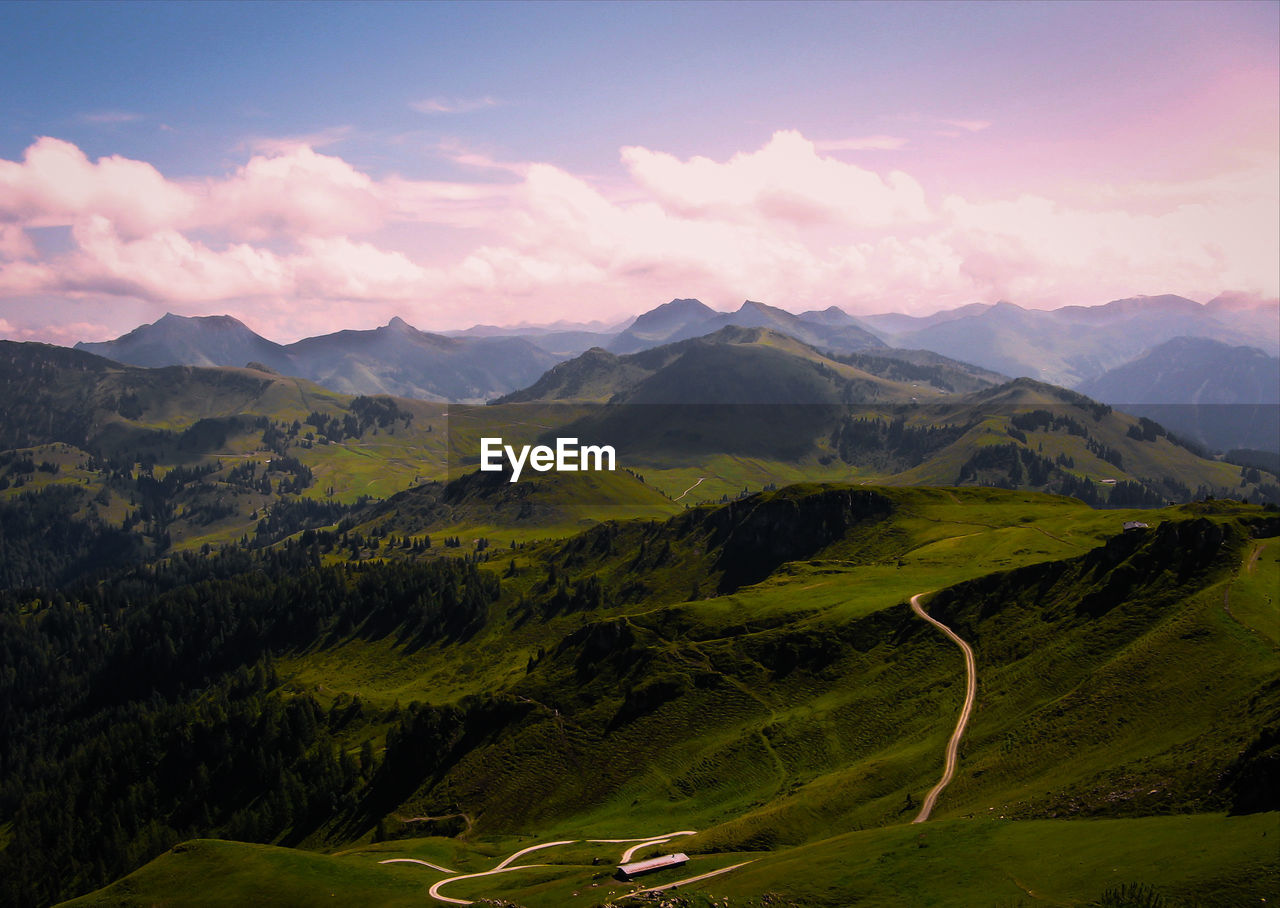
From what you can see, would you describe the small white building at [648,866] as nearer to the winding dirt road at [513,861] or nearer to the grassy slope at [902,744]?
the grassy slope at [902,744]

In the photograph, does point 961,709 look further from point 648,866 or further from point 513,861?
point 513,861

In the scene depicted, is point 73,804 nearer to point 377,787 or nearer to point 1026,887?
point 377,787

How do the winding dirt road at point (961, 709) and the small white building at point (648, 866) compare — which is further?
the winding dirt road at point (961, 709)

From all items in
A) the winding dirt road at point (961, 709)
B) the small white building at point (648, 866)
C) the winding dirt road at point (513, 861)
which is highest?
the winding dirt road at point (961, 709)

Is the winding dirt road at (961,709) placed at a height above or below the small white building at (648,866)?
above

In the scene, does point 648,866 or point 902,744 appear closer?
point 648,866

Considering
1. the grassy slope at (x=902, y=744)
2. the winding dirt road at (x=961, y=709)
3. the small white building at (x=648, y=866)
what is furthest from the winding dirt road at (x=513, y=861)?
the winding dirt road at (x=961, y=709)

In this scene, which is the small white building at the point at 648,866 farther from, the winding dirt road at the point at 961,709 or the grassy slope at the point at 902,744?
the winding dirt road at the point at 961,709

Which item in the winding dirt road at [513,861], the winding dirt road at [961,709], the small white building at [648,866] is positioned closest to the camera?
the small white building at [648,866]

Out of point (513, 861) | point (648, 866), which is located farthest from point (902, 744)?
point (513, 861)

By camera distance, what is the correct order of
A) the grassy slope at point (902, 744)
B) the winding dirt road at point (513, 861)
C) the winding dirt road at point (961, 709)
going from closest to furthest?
the grassy slope at point (902, 744), the winding dirt road at point (961, 709), the winding dirt road at point (513, 861)
